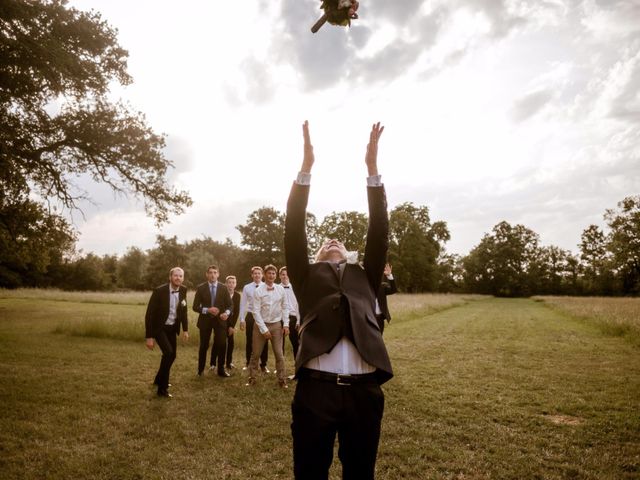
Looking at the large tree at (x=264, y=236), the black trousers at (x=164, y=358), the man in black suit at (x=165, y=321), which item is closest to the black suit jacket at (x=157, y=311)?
the man in black suit at (x=165, y=321)

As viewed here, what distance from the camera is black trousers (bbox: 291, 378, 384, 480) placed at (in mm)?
2234

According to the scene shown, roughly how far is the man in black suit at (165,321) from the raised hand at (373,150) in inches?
239

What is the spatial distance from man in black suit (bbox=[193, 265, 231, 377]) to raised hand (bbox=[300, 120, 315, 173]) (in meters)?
7.46

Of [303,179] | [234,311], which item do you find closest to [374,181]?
[303,179]

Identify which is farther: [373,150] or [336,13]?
[336,13]

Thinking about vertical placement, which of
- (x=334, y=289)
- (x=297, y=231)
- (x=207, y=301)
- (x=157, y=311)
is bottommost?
(x=157, y=311)

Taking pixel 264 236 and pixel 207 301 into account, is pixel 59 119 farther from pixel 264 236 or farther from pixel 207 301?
pixel 264 236

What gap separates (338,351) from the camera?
8.02 ft

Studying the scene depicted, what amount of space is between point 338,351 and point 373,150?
150cm

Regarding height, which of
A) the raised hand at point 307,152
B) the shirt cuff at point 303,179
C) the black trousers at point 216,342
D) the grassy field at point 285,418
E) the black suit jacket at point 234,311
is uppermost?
the raised hand at point 307,152

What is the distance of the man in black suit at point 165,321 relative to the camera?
7.82m

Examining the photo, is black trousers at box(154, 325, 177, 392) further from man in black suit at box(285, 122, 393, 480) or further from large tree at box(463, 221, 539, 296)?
large tree at box(463, 221, 539, 296)

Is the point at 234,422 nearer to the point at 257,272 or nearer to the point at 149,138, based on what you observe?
the point at 257,272

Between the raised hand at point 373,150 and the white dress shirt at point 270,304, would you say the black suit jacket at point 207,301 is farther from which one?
the raised hand at point 373,150
